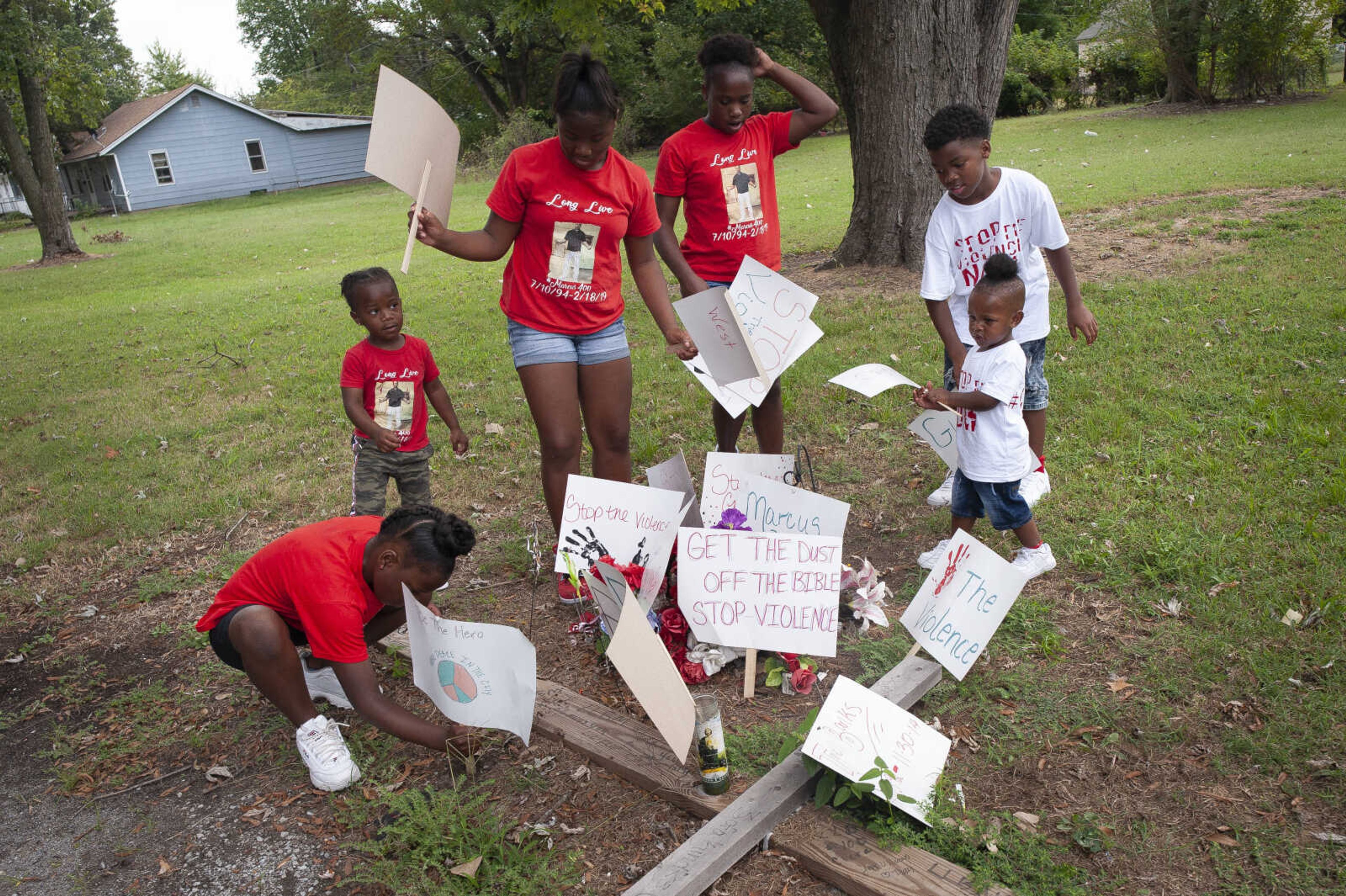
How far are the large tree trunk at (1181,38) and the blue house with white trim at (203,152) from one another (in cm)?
2872

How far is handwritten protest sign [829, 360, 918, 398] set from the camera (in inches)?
126

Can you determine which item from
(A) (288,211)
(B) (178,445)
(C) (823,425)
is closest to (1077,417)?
(C) (823,425)

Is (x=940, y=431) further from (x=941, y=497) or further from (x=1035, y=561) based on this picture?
(x=1035, y=561)

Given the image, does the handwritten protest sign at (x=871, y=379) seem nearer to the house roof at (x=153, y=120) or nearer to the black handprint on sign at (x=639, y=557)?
the black handprint on sign at (x=639, y=557)

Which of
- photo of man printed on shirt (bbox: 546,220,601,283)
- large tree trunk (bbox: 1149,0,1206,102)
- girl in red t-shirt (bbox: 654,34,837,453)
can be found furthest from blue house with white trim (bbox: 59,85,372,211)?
photo of man printed on shirt (bbox: 546,220,601,283)

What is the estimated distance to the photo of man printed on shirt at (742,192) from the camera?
12.6 ft

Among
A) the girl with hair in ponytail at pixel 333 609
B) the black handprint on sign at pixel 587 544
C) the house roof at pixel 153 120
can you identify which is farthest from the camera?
the house roof at pixel 153 120

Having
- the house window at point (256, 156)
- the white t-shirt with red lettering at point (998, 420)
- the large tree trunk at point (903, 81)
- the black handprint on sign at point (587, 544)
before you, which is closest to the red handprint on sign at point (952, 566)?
the white t-shirt with red lettering at point (998, 420)

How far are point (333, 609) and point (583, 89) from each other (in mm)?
1843

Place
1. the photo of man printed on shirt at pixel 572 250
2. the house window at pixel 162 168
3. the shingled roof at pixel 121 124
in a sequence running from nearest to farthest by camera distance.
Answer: the photo of man printed on shirt at pixel 572 250
the shingled roof at pixel 121 124
the house window at pixel 162 168

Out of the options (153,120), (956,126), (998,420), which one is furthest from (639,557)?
(153,120)

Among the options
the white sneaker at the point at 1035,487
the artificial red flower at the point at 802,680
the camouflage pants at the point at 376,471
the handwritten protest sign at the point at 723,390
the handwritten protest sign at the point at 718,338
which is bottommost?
the artificial red flower at the point at 802,680

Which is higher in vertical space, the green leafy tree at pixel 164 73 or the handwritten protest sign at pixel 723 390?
the green leafy tree at pixel 164 73

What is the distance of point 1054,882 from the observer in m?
2.25
